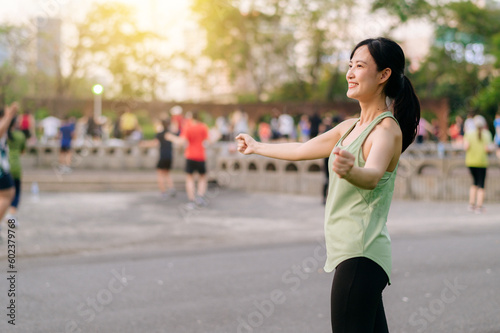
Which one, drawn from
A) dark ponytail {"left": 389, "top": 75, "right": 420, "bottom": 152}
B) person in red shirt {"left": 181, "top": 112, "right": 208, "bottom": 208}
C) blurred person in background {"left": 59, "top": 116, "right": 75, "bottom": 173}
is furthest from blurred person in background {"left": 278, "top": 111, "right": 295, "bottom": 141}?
dark ponytail {"left": 389, "top": 75, "right": 420, "bottom": 152}

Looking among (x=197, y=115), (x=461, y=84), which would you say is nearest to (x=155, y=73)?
(x=461, y=84)

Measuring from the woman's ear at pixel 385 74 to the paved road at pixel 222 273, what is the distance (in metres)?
2.67

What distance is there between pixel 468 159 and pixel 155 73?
36.4 metres

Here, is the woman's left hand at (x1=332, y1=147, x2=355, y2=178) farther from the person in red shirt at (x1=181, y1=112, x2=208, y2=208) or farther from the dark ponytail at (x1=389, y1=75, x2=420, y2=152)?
the person in red shirt at (x1=181, y1=112, x2=208, y2=208)

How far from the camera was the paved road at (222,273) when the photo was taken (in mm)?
4855

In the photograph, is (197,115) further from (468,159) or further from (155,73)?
(155,73)

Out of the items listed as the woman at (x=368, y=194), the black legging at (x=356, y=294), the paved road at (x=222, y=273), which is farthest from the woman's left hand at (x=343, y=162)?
the paved road at (x=222, y=273)

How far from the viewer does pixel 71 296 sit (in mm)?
5539

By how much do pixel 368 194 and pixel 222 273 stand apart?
14.0ft

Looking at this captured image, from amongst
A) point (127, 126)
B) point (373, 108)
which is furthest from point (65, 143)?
point (373, 108)

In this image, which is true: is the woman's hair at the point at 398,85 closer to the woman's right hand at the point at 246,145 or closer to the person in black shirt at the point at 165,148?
the woman's right hand at the point at 246,145

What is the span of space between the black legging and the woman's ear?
767 millimetres

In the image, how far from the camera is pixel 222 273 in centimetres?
651

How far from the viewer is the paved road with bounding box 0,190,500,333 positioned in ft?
15.9
